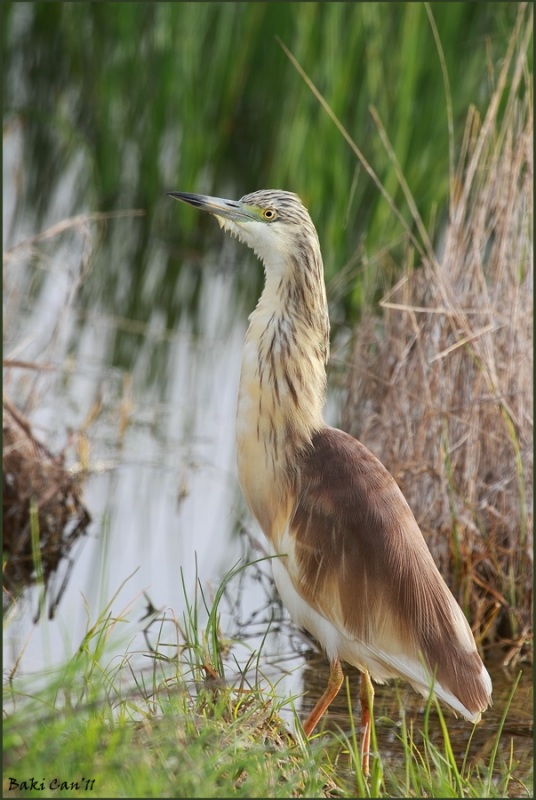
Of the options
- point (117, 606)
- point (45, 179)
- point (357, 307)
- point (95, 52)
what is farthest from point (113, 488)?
point (45, 179)

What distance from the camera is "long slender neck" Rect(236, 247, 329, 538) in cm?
340

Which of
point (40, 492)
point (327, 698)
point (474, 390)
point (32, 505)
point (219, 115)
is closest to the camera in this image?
point (327, 698)

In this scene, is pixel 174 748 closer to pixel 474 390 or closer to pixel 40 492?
pixel 474 390

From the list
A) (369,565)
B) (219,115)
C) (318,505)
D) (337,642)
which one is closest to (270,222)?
(318,505)

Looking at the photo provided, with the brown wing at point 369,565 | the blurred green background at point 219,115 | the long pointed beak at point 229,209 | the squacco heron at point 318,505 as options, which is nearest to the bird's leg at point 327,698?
the squacco heron at point 318,505

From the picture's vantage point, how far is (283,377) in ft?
11.2

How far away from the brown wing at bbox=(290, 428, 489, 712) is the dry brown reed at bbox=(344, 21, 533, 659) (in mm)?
955

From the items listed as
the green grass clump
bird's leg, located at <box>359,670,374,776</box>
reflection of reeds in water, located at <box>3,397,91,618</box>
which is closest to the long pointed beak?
the green grass clump

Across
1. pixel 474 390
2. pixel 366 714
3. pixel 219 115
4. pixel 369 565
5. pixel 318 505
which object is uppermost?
pixel 219 115

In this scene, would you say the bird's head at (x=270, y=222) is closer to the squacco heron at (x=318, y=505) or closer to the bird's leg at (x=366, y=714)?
the squacco heron at (x=318, y=505)

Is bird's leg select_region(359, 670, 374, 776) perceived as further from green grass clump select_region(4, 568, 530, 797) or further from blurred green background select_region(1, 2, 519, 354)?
blurred green background select_region(1, 2, 519, 354)

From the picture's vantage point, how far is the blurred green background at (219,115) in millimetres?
6848

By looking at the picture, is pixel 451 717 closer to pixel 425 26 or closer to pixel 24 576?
pixel 24 576

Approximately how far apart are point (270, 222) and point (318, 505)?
0.77 meters
